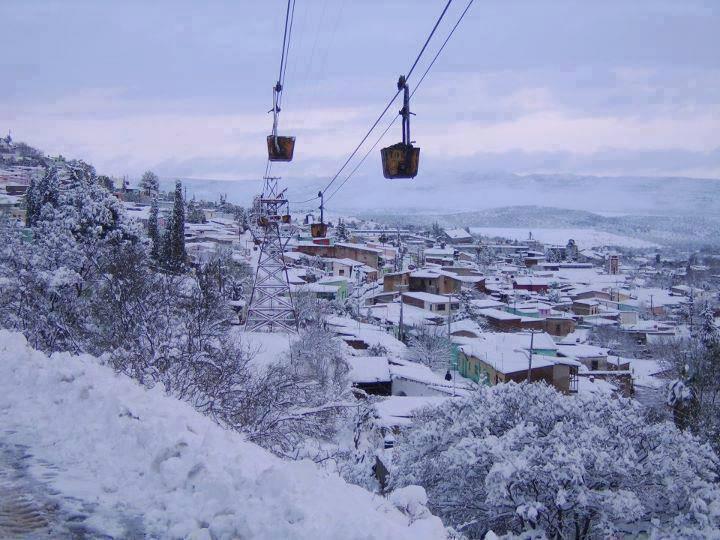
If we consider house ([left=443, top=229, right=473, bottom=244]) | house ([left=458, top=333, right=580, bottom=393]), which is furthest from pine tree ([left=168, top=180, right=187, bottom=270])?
house ([left=443, top=229, right=473, bottom=244])

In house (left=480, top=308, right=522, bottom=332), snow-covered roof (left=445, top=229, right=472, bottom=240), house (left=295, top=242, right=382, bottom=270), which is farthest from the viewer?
snow-covered roof (left=445, top=229, right=472, bottom=240)

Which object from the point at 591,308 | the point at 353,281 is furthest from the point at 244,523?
the point at 591,308

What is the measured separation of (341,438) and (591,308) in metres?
47.2

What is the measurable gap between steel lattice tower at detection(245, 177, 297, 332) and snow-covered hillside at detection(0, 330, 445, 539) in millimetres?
11330

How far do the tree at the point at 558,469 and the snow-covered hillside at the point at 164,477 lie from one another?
19.5 feet

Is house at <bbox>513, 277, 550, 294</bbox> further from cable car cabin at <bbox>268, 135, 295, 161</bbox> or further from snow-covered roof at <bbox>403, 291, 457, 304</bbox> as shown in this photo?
cable car cabin at <bbox>268, 135, 295, 161</bbox>

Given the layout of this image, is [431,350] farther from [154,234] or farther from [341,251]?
[341,251]

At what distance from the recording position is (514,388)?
41.8 ft

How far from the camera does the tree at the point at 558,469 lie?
1018cm

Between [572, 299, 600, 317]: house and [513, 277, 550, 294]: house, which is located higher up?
[513, 277, 550, 294]: house

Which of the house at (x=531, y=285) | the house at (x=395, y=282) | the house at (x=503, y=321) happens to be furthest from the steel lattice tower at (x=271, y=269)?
the house at (x=531, y=285)

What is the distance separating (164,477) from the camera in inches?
186

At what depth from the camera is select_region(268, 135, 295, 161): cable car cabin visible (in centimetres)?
1106

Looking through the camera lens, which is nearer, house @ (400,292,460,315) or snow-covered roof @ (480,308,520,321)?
snow-covered roof @ (480,308,520,321)
